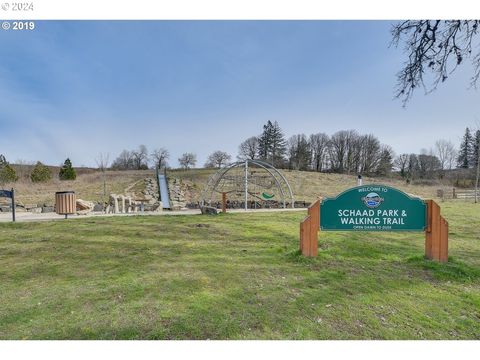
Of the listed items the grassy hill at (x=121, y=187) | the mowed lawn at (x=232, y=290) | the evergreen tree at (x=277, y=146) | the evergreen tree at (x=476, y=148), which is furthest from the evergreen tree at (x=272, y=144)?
the mowed lawn at (x=232, y=290)

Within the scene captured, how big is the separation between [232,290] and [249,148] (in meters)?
59.4

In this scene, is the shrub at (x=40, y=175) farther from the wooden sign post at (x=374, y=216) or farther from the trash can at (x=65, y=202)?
the wooden sign post at (x=374, y=216)

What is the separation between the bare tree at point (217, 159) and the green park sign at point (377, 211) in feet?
170

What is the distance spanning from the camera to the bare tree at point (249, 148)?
61469 mm

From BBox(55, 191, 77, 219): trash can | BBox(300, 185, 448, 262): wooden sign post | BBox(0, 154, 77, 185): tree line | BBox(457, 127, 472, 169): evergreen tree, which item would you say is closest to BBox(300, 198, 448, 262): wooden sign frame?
BBox(300, 185, 448, 262): wooden sign post

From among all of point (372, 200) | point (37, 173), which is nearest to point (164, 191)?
point (37, 173)

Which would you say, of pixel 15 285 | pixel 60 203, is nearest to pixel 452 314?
pixel 15 285

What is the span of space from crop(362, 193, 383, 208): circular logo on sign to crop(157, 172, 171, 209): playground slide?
17.7m

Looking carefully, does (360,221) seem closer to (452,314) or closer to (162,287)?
(452,314)

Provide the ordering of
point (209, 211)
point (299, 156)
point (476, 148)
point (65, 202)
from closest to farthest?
point (65, 202) → point (209, 211) → point (476, 148) → point (299, 156)

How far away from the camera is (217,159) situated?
2279 inches

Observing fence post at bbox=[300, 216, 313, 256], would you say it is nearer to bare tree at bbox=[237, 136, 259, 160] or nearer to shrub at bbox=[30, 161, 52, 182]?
shrub at bbox=[30, 161, 52, 182]

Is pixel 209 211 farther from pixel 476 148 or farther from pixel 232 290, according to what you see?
pixel 476 148

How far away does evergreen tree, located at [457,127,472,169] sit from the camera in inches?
2362
